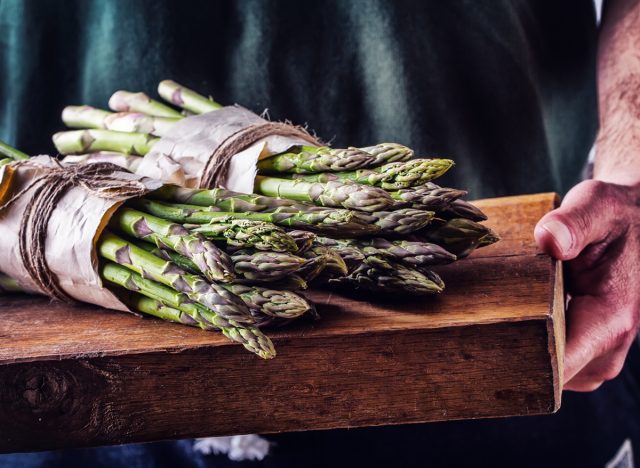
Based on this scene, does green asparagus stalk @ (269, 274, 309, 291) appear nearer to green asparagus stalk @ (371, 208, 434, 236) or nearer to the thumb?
green asparagus stalk @ (371, 208, 434, 236)

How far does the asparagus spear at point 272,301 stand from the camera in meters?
1.09

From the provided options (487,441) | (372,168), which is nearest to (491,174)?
(487,441)

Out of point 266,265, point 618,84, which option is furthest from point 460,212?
point 618,84

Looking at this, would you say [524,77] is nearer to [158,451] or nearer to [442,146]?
[442,146]

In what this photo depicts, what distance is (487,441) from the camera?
6.28ft

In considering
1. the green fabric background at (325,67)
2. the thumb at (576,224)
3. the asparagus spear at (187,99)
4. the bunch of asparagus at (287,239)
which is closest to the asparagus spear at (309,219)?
the bunch of asparagus at (287,239)

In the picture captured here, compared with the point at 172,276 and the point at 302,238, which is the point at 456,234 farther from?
the point at 172,276

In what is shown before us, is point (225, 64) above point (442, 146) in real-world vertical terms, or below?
above

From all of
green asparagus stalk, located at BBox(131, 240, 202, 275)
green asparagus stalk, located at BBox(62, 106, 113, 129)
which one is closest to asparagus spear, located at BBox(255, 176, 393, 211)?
green asparagus stalk, located at BBox(131, 240, 202, 275)

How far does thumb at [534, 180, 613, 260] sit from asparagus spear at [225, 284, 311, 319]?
0.46m

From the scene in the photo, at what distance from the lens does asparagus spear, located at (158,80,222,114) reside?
1738mm

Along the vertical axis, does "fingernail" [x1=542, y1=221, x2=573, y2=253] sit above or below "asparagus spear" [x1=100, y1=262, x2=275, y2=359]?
below

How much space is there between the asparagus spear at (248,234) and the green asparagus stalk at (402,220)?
0.16 metres

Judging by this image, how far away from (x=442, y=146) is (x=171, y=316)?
1090mm
